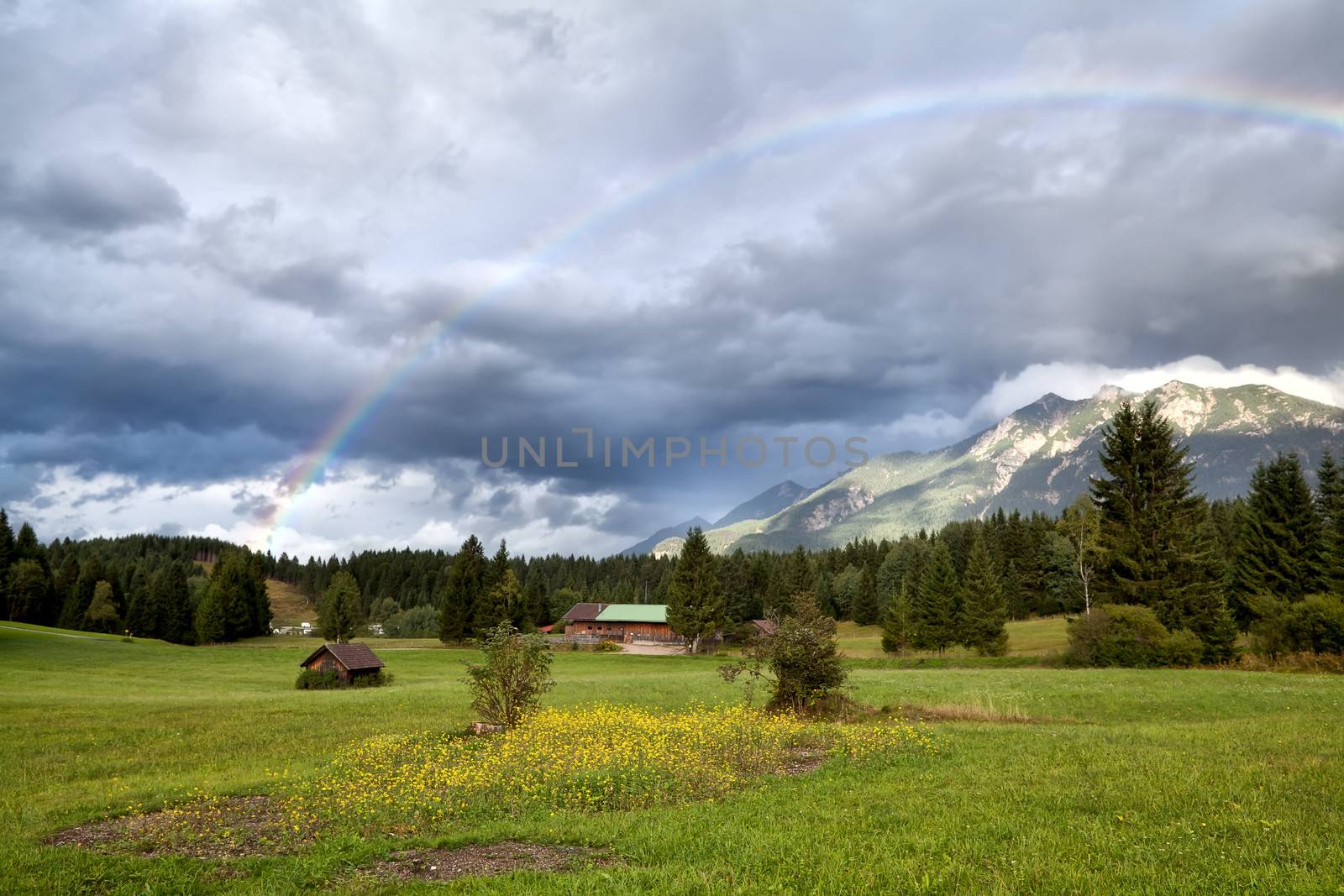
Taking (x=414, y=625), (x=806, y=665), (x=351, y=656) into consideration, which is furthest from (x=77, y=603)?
(x=806, y=665)

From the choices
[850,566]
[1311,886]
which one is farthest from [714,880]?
[850,566]

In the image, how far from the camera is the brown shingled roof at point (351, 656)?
50166mm

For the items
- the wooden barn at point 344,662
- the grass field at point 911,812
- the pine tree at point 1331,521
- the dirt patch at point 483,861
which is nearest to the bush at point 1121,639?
the pine tree at point 1331,521

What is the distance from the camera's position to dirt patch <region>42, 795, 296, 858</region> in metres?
10.6

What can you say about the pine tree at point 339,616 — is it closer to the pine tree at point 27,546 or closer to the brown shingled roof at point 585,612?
the brown shingled roof at point 585,612

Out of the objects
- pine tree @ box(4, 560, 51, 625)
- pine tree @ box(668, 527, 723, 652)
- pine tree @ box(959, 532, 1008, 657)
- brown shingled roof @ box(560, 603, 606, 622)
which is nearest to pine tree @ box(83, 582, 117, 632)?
pine tree @ box(4, 560, 51, 625)

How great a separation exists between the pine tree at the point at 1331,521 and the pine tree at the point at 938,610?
27.1 metres

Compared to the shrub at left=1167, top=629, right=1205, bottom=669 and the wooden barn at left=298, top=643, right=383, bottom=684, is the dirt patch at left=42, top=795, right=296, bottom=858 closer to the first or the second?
the wooden barn at left=298, top=643, right=383, bottom=684

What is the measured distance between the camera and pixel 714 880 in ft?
26.9

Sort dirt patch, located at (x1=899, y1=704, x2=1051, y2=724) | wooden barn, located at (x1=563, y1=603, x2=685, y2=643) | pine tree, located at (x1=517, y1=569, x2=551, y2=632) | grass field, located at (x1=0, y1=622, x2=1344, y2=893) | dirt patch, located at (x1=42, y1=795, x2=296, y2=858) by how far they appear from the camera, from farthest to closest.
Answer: wooden barn, located at (x1=563, y1=603, x2=685, y2=643), pine tree, located at (x1=517, y1=569, x2=551, y2=632), dirt patch, located at (x1=899, y1=704, x2=1051, y2=724), dirt patch, located at (x1=42, y1=795, x2=296, y2=858), grass field, located at (x1=0, y1=622, x2=1344, y2=893)

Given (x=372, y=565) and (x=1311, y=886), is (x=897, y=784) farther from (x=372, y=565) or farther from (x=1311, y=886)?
(x=372, y=565)

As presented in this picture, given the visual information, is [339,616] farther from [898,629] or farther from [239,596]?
[898,629]

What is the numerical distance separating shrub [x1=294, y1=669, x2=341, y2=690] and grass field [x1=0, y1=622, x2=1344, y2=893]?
22.9m

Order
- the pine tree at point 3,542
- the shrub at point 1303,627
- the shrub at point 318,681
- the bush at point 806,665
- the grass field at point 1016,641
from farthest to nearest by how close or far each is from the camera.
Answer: the pine tree at point 3,542
the grass field at point 1016,641
the shrub at point 318,681
the shrub at point 1303,627
the bush at point 806,665
